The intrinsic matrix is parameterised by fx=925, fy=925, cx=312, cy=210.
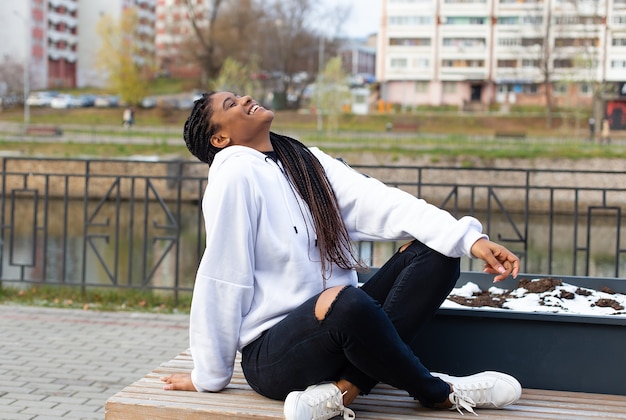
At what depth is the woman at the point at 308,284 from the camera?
2.53 meters

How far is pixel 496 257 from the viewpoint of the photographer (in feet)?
8.71

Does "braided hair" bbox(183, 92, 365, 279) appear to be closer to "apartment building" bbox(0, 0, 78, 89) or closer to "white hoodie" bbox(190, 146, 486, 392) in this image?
"white hoodie" bbox(190, 146, 486, 392)

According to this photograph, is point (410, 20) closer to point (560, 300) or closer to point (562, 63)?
point (562, 63)

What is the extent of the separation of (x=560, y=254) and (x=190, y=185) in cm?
1139

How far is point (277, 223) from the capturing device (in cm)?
275

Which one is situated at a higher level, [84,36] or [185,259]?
[84,36]

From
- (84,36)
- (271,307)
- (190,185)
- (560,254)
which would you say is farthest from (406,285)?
(84,36)

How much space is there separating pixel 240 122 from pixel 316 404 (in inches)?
36.6

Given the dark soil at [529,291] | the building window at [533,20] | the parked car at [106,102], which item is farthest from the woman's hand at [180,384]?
the parked car at [106,102]

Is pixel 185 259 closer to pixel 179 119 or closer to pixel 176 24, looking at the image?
pixel 179 119

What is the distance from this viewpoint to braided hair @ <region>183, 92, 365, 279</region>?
2816mm

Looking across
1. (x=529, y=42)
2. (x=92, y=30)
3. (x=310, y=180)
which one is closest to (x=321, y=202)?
(x=310, y=180)

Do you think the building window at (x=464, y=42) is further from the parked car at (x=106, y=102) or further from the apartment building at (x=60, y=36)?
the parked car at (x=106, y=102)

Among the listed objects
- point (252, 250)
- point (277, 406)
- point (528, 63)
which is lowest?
point (277, 406)
